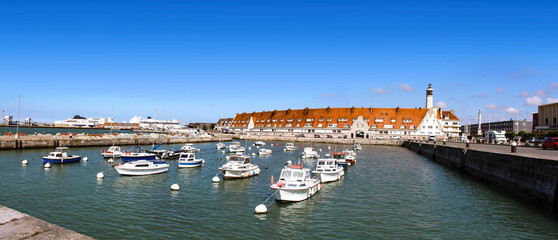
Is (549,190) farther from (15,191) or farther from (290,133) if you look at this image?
(290,133)

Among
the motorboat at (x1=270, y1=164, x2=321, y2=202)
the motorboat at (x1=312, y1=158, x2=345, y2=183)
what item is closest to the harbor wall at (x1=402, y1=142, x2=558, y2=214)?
the motorboat at (x1=312, y1=158, x2=345, y2=183)

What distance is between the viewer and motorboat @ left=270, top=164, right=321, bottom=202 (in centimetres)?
2566

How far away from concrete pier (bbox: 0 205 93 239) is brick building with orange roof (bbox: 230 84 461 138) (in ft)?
397

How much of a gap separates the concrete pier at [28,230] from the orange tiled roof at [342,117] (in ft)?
408

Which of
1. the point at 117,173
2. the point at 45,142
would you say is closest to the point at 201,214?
the point at 117,173

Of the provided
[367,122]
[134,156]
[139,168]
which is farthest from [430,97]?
[139,168]

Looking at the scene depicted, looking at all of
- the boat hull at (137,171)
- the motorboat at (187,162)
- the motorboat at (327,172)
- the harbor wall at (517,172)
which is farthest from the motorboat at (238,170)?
the harbor wall at (517,172)

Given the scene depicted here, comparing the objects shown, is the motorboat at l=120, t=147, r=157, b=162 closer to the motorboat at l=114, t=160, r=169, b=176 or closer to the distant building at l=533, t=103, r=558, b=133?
the motorboat at l=114, t=160, r=169, b=176

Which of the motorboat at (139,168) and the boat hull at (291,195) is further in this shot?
the motorboat at (139,168)

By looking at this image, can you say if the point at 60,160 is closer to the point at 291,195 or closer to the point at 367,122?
the point at 291,195

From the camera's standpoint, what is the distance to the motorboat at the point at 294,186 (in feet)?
84.2

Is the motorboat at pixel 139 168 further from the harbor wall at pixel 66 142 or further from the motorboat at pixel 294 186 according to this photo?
the harbor wall at pixel 66 142

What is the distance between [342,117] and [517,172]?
10553 cm

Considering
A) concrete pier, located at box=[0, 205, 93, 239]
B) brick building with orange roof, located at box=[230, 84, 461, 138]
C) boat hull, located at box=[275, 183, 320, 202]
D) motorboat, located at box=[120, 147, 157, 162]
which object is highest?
brick building with orange roof, located at box=[230, 84, 461, 138]
